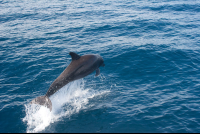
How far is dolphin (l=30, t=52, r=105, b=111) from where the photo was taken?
1143 centimetres

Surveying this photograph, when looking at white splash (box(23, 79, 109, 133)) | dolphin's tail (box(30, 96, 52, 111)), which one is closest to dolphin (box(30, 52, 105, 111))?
dolphin's tail (box(30, 96, 52, 111))

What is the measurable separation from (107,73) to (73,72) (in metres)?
5.62

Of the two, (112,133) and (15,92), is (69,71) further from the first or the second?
(15,92)

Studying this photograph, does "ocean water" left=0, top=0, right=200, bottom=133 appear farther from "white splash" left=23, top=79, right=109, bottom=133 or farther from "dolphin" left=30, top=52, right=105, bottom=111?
"dolphin" left=30, top=52, right=105, bottom=111

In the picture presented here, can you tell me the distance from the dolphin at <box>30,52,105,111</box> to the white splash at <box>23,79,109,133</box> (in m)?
1.27

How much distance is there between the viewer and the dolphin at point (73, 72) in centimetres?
1143

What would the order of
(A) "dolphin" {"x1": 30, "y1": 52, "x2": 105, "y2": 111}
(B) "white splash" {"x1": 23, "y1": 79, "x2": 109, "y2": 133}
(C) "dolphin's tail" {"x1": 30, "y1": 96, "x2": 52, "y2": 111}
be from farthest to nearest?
(B) "white splash" {"x1": 23, "y1": 79, "x2": 109, "y2": 133}
(A) "dolphin" {"x1": 30, "y1": 52, "x2": 105, "y2": 111}
(C) "dolphin's tail" {"x1": 30, "y1": 96, "x2": 52, "y2": 111}

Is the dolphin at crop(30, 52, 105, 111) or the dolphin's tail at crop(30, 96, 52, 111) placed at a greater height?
the dolphin at crop(30, 52, 105, 111)

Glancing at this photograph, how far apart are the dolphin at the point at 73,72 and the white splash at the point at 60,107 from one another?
1.27 m

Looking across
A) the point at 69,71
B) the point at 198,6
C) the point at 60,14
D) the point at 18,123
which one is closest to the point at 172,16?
the point at 198,6

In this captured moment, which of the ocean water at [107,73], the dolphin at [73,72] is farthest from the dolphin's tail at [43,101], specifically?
the ocean water at [107,73]

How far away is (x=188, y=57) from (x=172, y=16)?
Answer: 15988mm

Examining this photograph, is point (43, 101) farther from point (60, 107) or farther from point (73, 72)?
point (73, 72)

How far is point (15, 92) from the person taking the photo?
1442 cm
